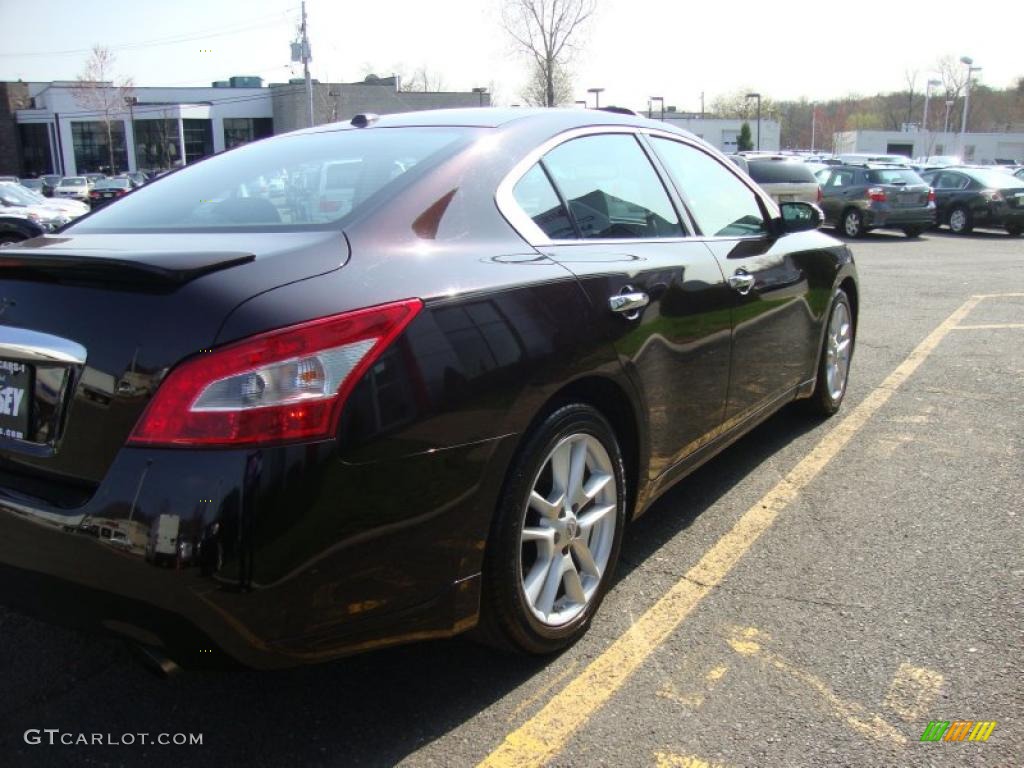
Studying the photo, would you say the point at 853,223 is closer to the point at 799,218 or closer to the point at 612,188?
the point at 799,218

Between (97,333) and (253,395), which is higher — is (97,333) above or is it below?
above

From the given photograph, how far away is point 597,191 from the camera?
9.92 feet

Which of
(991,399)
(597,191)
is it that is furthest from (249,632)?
(991,399)

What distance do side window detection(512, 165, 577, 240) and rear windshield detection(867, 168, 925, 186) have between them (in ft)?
59.5

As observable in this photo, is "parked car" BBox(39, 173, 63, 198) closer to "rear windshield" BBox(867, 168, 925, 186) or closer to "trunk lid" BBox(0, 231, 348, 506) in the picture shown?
"rear windshield" BBox(867, 168, 925, 186)

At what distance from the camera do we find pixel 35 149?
67000mm

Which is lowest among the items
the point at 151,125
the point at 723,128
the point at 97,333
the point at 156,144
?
the point at 97,333

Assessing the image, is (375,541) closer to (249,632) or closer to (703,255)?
(249,632)

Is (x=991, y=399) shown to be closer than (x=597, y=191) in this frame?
No

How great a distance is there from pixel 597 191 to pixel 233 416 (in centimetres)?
170

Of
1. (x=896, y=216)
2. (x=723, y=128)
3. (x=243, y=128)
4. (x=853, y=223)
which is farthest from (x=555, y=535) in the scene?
(x=723, y=128)

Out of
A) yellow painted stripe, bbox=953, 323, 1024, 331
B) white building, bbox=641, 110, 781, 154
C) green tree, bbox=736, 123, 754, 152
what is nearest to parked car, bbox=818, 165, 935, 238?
yellow painted stripe, bbox=953, 323, 1024, 331

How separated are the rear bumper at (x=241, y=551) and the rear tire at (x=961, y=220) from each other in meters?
21.4

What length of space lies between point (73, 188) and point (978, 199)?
37430 mm
